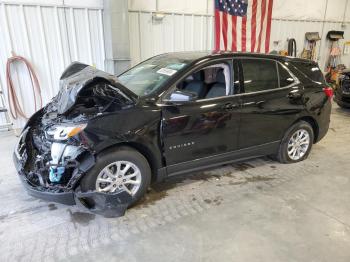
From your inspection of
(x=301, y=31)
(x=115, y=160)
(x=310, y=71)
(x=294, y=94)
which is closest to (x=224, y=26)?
(x=301, y=31)

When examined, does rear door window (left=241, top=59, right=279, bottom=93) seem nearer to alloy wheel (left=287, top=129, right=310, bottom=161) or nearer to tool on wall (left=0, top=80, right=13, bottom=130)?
alloy wheel (left=287, top=129, right=310, bottom=161)

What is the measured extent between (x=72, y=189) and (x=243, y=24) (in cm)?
637

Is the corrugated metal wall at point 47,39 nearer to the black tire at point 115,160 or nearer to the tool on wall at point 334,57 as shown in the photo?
the black tire at point 115,160

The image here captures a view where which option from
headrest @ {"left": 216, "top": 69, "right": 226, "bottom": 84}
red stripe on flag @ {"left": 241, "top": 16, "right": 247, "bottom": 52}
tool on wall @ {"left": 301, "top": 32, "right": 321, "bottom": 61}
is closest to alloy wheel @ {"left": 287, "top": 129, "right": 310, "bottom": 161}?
headrest @ {"left": 216, "top": 69, "right": 226, "bottom": 84}

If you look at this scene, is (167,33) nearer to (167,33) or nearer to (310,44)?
(167,33)

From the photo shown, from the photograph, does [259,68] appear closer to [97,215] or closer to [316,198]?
[316,198]

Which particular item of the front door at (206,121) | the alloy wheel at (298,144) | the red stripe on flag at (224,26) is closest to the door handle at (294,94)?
the alloy wheel at (298,144)

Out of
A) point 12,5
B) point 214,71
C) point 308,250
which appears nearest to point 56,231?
point 308,250

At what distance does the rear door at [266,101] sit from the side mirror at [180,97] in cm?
76

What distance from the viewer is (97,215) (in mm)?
2670

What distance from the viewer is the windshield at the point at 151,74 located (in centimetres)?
288

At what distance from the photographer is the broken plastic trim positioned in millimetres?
2465

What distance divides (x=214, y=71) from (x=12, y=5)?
12.0 ft

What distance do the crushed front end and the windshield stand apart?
40 cm
